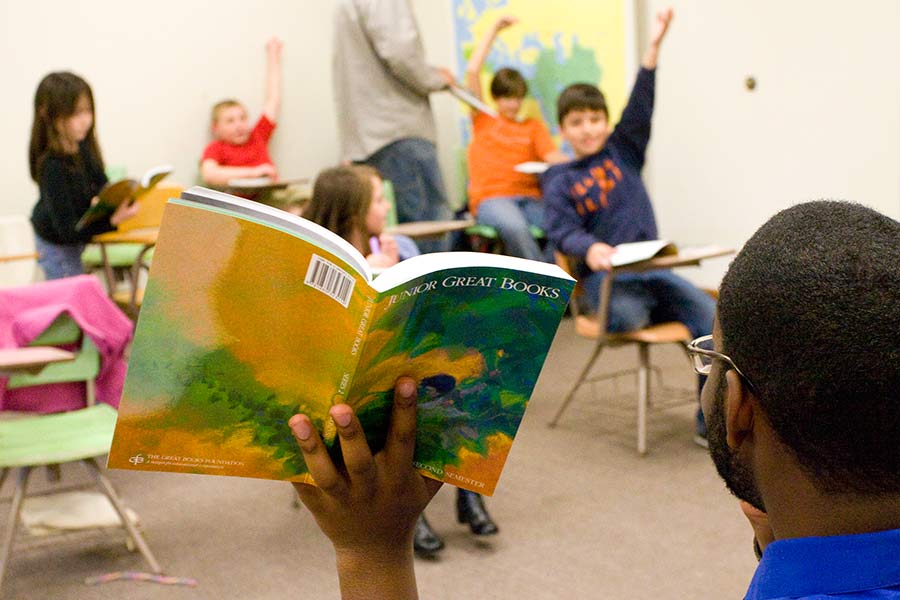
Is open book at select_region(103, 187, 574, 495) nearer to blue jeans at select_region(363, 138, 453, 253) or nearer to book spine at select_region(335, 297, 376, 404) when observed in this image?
book spine at select_region(335, 297, 376, 404)

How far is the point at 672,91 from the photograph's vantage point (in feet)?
18.0

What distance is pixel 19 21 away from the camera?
5.67 metres

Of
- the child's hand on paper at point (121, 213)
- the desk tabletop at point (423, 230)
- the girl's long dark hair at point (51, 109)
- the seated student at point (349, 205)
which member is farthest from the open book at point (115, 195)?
the seated student at point (349, 205)

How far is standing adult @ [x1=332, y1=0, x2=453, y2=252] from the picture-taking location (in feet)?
18.4

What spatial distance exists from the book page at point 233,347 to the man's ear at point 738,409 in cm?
32

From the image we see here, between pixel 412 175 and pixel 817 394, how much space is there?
16.9 feet

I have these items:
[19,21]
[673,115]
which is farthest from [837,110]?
[19,21]

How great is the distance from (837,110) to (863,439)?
4099mm

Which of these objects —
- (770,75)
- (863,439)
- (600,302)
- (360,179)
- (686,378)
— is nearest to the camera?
(863,439)

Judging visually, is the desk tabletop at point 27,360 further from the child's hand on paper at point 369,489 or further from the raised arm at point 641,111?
the raised arm at point 641,111

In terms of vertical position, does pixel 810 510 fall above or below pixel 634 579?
above

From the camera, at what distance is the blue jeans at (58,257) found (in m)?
4.33

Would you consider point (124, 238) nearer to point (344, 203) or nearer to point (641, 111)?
point (344, 203)

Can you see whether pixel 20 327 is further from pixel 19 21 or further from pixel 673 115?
pixel 673 115
